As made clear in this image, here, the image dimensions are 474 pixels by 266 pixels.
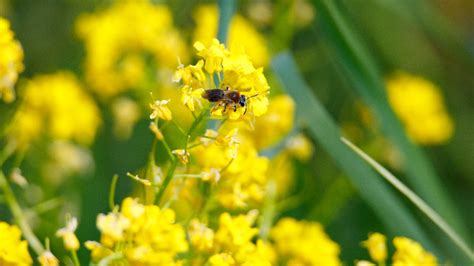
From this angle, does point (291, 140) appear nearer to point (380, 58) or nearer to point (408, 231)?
point (408, 231)

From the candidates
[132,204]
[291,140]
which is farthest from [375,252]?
[291,140]

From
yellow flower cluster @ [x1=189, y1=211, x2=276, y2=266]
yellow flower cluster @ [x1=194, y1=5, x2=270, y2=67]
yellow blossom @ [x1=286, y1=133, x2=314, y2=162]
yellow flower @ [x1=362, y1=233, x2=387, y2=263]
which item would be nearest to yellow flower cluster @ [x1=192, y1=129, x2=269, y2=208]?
yellow flower cluster @ [x1=189, y1=211, x2=276, y2=266]

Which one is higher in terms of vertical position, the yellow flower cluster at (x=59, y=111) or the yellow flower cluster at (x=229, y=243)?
the yellow flower cluster at (x=59, y=111)

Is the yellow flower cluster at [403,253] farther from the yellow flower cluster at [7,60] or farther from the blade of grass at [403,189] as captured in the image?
the yellow flower cluster at [7,60]

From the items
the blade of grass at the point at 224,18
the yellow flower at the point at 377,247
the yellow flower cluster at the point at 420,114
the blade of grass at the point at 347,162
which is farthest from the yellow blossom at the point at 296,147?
the yellow flower cluster at the point at 420,114

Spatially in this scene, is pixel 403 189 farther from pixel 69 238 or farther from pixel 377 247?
pixel 69 238

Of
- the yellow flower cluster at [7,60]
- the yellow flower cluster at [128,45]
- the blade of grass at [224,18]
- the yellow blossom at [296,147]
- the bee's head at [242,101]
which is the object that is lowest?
the bee's head at [242,101]

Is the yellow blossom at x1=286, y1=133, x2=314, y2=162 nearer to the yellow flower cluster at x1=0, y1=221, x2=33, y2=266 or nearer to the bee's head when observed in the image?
the bee's head
